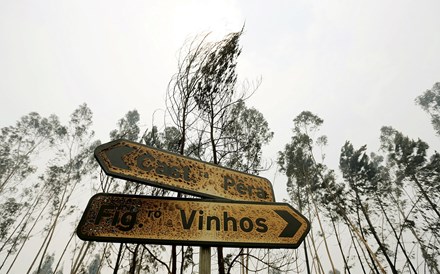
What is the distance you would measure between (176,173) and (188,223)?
1.31ft

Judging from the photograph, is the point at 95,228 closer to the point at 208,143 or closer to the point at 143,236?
the point at 143,236

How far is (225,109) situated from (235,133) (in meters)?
1.71

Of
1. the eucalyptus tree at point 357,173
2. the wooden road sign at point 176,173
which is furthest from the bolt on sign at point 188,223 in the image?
the eucalyptus tree at point 357,173

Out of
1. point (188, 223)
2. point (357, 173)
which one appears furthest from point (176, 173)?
point (357, 173)

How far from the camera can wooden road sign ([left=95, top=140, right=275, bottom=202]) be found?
157cm

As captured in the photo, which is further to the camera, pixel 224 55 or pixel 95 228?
pixel 224 55

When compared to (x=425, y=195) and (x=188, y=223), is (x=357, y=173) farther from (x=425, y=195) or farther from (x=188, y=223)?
(x=188, y=223)

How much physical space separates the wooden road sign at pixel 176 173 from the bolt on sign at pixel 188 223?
13cm

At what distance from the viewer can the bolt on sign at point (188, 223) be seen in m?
1.40

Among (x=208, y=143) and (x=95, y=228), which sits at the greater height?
(x=208, y=143)

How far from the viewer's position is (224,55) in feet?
14.0

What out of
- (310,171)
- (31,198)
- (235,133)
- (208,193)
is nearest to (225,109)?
(235,133)

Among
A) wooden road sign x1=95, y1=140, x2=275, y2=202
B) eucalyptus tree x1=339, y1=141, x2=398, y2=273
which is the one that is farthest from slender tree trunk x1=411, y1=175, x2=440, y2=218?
wooden road sign x1=95, y1=140, x2=275, y2=202

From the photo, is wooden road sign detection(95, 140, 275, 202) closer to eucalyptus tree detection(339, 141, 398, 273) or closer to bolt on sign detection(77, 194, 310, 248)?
bolt on sign detection(77, 194, 310, 248)
